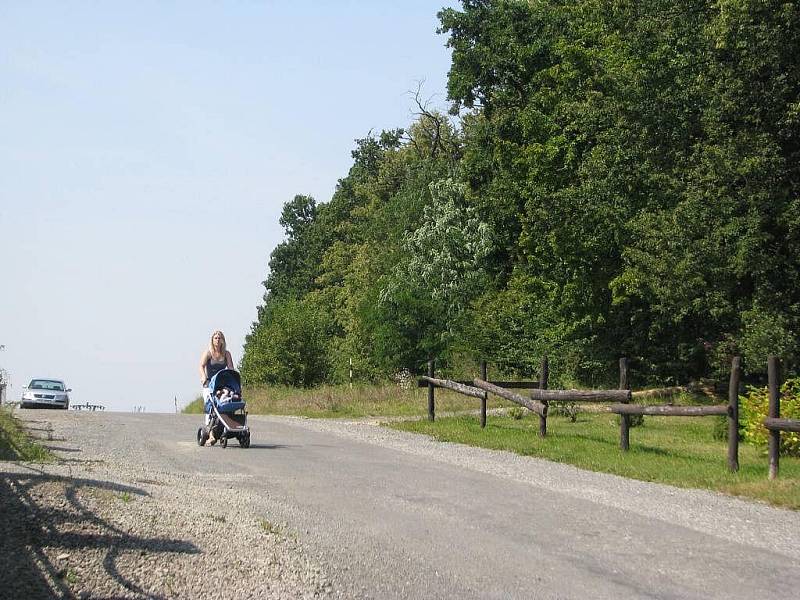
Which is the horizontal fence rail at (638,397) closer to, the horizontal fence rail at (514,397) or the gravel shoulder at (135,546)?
the horizontal fence rail at (514,397)

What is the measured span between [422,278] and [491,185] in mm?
10696

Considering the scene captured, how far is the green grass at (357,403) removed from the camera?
35.6 metres

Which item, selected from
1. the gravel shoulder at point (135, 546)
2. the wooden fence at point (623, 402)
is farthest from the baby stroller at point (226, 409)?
the gravel shoulder at point (135, 546)

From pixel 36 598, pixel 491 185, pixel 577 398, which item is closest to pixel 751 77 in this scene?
pixel 577 398

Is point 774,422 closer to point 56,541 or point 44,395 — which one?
point 56,541

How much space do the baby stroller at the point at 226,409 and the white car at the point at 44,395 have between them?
88.5 feet

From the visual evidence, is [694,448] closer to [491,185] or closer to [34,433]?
[34,433]

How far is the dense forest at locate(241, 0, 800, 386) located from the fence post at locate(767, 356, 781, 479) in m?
14.4

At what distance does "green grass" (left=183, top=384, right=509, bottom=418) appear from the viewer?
3556cm

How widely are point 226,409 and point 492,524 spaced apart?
9.52 meters

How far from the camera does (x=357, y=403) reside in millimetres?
38875

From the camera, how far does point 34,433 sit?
→ 22.9 m

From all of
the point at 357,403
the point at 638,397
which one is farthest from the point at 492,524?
the point at 357,403

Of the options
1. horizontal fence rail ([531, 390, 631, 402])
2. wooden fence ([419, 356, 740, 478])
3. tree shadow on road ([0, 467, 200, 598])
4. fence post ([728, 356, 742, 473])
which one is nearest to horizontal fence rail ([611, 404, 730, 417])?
wooden fence ([419, 356, 740, 478])
